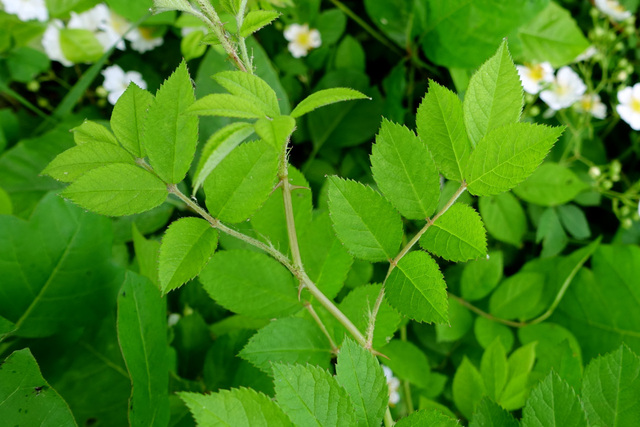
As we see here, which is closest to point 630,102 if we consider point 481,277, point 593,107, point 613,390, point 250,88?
point 593,107

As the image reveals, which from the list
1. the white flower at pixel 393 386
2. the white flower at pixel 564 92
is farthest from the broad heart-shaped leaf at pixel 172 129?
the white flower at pixel 564 92

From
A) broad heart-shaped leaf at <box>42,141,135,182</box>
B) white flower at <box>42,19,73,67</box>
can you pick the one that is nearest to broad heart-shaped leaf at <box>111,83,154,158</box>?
broad heart-shaped leaf at <box>42,141,135,182</box>

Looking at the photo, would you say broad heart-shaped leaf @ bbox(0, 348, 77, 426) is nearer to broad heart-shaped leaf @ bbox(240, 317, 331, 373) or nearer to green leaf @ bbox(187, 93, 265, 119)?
broad heart-shaped leaf @ bbox(240, 317, 331, 373)

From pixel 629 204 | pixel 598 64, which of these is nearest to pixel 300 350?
pixel 629 204

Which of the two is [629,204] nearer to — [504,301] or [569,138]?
[569,138]

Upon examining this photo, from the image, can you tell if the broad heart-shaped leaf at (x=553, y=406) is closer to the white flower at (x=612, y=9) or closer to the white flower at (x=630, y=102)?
the white flower at (x=630, y=102)

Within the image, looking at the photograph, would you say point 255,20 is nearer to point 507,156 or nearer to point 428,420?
point 507,156
